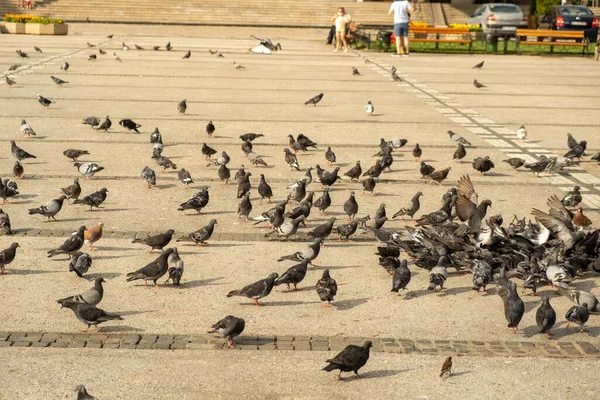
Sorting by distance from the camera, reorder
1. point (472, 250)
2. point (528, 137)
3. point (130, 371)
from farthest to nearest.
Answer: point (528, 137)
point (472, 250)
point (130, 371)

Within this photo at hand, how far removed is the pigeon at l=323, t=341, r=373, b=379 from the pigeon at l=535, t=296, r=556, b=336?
5.83ft

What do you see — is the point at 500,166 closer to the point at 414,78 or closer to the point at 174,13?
the point at 414,78

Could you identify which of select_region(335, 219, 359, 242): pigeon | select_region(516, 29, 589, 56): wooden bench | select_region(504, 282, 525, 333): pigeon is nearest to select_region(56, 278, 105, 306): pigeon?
select_region(335, 219, 359, 242): pigeon

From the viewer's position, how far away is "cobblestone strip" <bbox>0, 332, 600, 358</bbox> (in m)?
7.60

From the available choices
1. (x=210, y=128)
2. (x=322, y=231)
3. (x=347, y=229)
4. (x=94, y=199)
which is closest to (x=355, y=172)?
(x=347, y=229)

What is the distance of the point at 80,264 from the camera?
30.1 ft

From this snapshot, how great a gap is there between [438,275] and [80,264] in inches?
136

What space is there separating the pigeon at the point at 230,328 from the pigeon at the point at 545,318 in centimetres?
250

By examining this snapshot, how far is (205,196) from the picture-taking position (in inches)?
460

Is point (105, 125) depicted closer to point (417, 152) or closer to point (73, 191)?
point (73, 191)

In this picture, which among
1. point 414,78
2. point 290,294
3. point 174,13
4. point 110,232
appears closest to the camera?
point 290,294

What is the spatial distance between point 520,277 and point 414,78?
18.7 meters

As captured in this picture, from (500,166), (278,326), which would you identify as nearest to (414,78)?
(500,166)

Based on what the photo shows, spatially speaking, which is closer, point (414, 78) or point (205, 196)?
point (205, 196)
